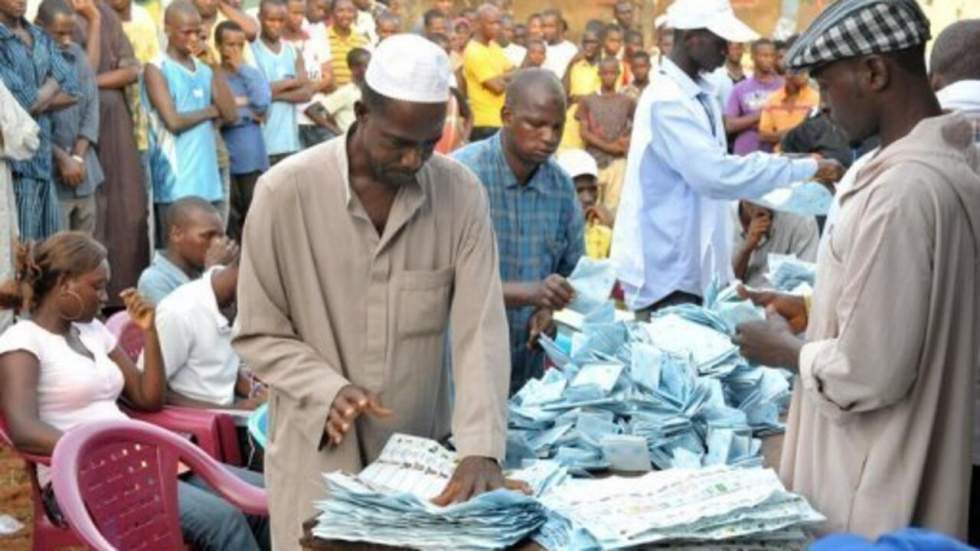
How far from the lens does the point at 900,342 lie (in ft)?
9.20

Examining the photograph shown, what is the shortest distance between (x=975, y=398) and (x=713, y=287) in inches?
70.7

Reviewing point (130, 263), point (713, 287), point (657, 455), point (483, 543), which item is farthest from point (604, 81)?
point (483, 543)

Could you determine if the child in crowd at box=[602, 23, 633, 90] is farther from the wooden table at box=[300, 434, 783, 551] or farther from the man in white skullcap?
the wooden table at box=[300, 434, 783, 551]

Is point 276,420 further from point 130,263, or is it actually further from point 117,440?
point 130,263

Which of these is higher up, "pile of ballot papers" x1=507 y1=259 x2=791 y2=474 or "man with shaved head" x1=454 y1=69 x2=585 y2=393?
"man with shaved head" x1=454 y1=69 x2=585 y2=393

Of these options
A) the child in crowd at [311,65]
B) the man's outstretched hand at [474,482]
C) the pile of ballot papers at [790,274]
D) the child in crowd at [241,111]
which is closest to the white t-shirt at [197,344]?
the pile of ballot papers at [790,274]

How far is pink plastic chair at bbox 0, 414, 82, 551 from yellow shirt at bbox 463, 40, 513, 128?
27.5 feet

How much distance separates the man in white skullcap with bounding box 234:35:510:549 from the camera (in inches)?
131

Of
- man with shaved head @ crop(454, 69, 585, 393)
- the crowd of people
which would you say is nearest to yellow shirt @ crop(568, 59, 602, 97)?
the crowd of people

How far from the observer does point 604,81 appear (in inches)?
525

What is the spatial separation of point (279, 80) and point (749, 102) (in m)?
3.77

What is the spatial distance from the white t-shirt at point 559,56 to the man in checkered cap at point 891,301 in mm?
11206

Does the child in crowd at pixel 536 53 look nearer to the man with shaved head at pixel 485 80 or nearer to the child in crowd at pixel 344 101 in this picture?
the man with shaved head at pixel 485 80

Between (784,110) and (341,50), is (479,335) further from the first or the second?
(341,50)
